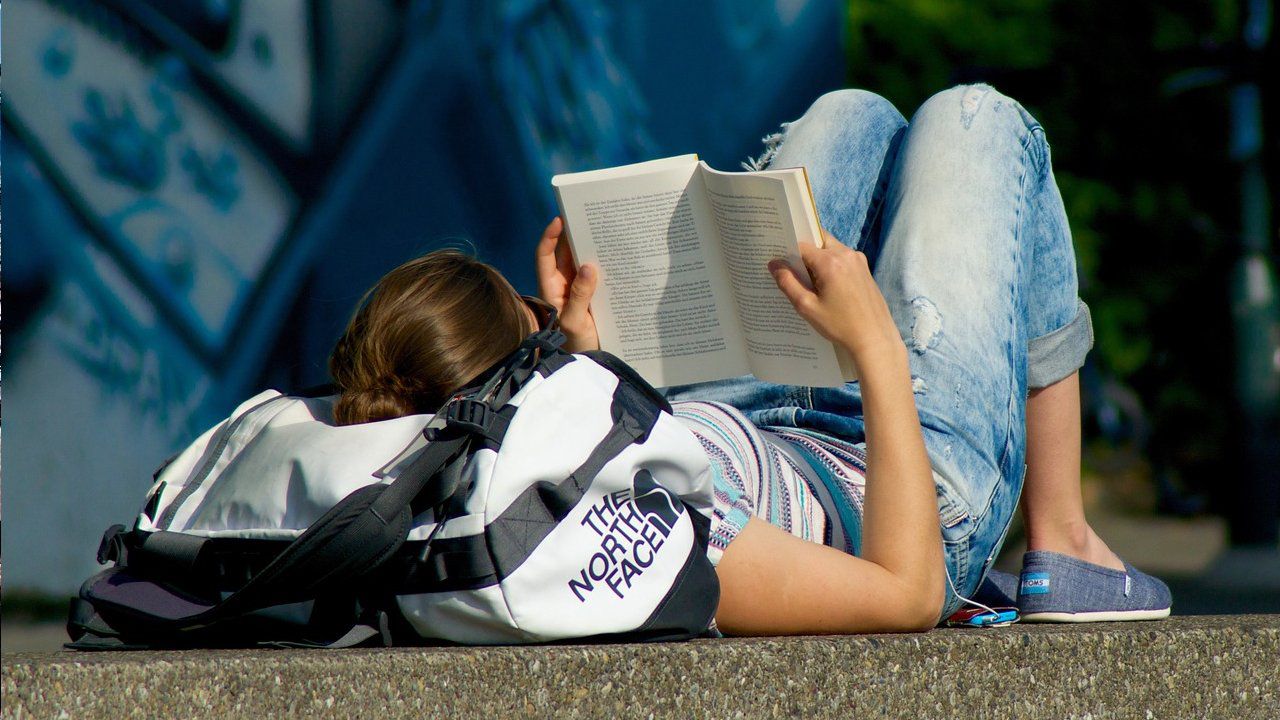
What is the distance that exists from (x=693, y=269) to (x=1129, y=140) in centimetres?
443

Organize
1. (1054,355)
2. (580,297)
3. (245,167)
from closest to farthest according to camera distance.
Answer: (580,297) → (1054,355) → (245,167)

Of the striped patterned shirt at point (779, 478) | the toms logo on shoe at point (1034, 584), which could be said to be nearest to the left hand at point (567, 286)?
the striped patterned shirt at point (779, 478)

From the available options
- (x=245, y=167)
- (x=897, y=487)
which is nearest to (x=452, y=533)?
(x=897, y=487)

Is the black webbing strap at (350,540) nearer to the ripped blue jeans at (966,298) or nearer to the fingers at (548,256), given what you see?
the fingers at (548,256)

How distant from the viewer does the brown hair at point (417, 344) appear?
55.6 inches

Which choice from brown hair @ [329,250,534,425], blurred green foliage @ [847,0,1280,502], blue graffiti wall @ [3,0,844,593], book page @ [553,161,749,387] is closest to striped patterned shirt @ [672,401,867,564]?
book page @ [553,161,749,387]

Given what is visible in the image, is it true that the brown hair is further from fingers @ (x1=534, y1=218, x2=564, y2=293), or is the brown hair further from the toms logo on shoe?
the toms logo on shoe

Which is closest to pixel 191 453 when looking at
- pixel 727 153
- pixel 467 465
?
pixel 467 465

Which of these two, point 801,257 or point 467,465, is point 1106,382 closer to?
point 801,257

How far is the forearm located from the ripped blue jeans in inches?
10.0

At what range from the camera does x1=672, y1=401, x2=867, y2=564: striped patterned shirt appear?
1554 millimetres

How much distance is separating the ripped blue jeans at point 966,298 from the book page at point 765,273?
0.89ft

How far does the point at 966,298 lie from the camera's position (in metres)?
1.86

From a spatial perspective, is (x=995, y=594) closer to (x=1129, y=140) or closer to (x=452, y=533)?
(x=452, y=533)
